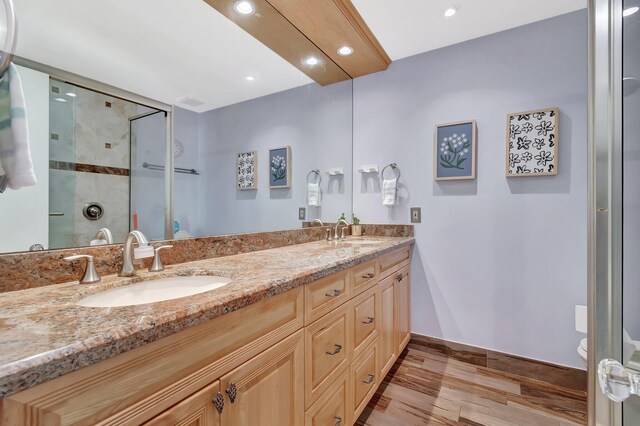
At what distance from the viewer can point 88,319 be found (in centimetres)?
59

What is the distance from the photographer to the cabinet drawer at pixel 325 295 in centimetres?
108

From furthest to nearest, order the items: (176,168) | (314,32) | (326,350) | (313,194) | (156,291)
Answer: (313,194) < (314,32) < (176,168) < (326,350) < (156,291)

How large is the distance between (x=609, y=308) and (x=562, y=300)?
173cm

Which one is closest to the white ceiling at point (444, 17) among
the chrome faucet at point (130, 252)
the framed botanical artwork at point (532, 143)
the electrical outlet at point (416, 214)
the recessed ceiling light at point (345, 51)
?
the recessed ceiling light at point (345, 51)

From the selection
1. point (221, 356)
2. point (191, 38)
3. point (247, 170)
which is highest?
point (191, 38)

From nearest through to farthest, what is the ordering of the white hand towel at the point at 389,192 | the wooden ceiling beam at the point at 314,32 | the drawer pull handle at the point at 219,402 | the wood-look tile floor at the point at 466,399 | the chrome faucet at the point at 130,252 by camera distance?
1. the drawer pull handle at the point at 219,402
2. the chrome faucet at the point at 130,252
3. the wood-look tile floor at the point at 466,399
4. the wooden ceiling beam at the point at 314,32
5. the white hand towel at the point at 389,192

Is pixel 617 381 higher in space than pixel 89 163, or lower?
lower

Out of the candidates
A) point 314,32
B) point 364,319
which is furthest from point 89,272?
point 314,32

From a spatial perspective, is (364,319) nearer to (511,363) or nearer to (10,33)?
(511,363)

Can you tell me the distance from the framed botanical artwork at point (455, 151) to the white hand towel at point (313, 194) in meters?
0.92

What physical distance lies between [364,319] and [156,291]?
1.00 meters

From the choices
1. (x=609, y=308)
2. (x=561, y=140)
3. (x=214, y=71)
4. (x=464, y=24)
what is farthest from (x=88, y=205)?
(x=561, y=140)

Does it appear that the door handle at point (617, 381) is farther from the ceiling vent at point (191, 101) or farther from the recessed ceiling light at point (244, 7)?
the recessed ceiling light at point (244, 7)

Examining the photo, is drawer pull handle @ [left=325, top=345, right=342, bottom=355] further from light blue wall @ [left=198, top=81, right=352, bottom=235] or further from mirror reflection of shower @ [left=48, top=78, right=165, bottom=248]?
mirror reflection of shower @ [left=48, top=78, right=165, bottom=248]
